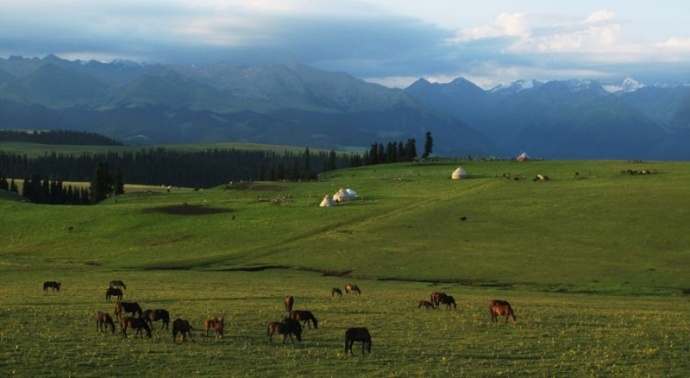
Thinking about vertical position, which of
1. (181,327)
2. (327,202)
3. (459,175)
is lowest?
(181,327)

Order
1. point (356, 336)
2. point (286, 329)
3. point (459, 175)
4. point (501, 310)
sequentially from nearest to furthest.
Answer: point (356, 336) < point (286, 329) < point (501, 310) < point (459, 175)

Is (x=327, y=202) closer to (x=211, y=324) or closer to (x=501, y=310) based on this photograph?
(x=501, y=310)

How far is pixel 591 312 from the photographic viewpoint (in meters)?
47.5

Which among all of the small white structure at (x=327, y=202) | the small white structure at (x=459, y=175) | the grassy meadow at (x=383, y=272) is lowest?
the grassy meadow at (x=383, y=272)

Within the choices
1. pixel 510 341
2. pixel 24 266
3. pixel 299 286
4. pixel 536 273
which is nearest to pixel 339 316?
pixel 510 341

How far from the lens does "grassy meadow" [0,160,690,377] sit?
31375mm

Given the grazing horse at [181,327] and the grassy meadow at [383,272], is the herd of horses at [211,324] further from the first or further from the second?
the grassy meadow at [383,272]

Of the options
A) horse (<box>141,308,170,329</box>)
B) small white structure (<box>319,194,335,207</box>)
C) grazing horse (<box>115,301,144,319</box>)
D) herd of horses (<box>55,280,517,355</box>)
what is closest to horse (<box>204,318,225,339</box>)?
herd of horses (<box>55,280,517,355</box>)

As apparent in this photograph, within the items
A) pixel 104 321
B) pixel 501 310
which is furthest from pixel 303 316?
pixel 501 310

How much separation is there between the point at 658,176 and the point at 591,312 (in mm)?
89344

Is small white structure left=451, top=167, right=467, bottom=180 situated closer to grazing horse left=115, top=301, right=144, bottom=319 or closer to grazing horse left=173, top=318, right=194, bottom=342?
grazing horse left=115, top=301, right=144, bottom=319

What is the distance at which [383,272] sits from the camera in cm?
7738

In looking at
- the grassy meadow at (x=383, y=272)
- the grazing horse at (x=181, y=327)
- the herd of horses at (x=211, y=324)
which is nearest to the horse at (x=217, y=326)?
the herd of horses at (x=211, y=324)

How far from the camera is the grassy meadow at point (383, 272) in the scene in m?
31.4
